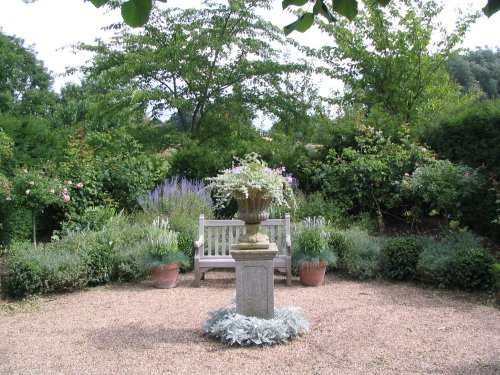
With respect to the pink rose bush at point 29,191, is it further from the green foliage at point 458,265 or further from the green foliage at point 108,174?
the green foliage at point 458,265

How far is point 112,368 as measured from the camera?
154 inches

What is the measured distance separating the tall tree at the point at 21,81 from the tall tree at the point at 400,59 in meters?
15.1

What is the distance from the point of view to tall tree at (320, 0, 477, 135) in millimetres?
11766

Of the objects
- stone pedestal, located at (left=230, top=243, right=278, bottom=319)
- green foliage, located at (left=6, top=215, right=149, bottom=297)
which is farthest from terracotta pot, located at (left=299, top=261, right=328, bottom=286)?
green foliage, located at (left=6, top=215, right=149, bottom=297)

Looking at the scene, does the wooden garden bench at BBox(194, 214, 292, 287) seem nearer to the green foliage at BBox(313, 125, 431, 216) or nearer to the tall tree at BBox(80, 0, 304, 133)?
the green foliage at BBox(313, 125, 431, 216)

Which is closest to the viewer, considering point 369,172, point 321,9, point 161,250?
point 321,9

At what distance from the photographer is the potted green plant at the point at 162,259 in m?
6.69

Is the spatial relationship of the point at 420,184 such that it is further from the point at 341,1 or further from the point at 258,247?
A: the point at 341,1

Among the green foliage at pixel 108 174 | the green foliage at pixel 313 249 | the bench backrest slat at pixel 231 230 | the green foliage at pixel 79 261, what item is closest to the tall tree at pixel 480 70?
the green foliage at pixel 108 174

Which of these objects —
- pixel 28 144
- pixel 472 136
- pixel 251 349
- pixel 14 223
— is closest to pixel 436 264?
pixel 472 136

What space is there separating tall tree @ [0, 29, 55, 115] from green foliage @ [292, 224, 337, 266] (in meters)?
17.9

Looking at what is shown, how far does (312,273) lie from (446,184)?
2507 millimetres

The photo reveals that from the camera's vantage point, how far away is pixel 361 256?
7219 mm

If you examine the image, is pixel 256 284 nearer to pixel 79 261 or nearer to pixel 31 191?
pixel 79 261
